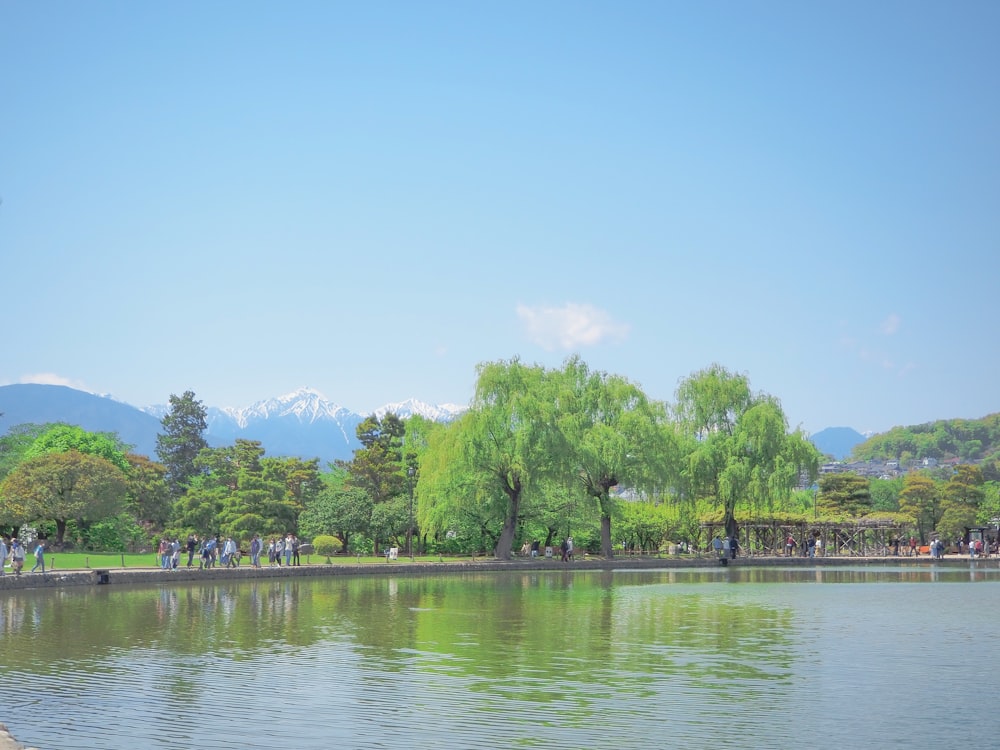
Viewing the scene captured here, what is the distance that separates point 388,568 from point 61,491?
23.7m

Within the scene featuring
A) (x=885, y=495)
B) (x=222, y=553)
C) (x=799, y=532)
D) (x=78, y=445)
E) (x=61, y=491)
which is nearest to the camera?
(x=222, y=553)

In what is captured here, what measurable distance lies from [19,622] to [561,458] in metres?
33.0

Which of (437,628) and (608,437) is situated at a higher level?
(608,437)

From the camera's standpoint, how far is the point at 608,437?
56781 mm

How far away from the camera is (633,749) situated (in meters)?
12.1

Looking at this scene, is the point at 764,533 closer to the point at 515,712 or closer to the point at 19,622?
the point at 19,622

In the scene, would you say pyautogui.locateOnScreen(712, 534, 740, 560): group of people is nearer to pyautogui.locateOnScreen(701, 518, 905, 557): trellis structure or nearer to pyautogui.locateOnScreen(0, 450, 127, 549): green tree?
pyautogui.locateOnScreen(701, 518, 905, 557): trellis structure

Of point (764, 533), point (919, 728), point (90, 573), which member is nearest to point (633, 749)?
point (919, 728)

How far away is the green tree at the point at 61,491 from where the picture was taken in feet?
195

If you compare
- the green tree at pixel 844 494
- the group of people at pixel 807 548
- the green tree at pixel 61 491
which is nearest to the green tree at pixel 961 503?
the green tree at pixel 844 494

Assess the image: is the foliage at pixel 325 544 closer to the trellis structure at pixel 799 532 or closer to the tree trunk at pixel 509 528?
the tree trunk at pixel 509 528

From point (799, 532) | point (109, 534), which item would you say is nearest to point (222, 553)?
point (109, 534)

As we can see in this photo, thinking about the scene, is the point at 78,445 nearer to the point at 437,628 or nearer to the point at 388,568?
the point at 388,568

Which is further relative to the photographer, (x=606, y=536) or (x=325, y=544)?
(x=606, y=536)
